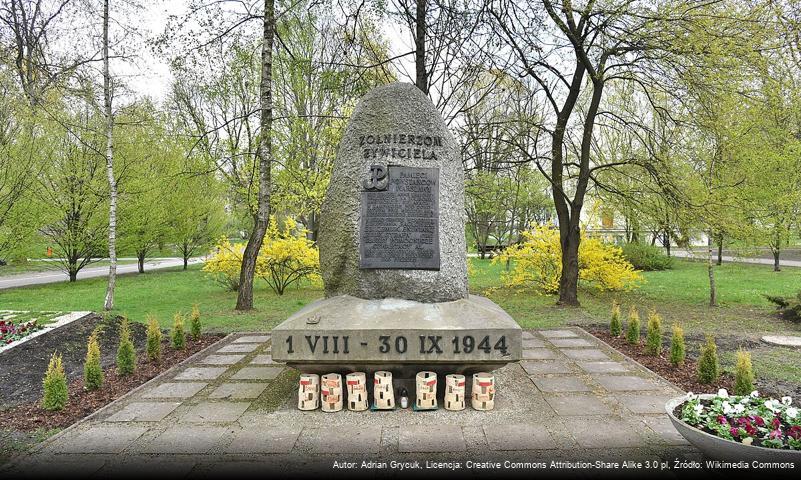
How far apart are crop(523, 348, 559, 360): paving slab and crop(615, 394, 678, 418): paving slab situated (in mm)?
1701

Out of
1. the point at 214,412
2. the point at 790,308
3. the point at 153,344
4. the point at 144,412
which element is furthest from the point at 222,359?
the point at 790,308

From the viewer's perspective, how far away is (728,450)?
3.28 meters

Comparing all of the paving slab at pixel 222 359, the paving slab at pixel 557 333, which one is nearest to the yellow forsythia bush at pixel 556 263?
the paving slab at pixel 557 333

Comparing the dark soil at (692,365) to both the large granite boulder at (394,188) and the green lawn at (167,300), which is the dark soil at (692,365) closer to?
the large granite boulder at (394,188)

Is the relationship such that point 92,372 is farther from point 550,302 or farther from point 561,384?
point 550,302

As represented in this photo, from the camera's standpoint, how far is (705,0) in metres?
9.74

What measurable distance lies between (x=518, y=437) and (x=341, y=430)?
161 cm

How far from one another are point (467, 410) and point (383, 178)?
9.07 feet

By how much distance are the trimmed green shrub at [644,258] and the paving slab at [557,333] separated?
569 inches

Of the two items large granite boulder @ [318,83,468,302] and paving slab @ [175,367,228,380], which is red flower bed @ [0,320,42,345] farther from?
large granite boulder @ [318,83,468,302]

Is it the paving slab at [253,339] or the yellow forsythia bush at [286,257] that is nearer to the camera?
the paving slab at [253,339]

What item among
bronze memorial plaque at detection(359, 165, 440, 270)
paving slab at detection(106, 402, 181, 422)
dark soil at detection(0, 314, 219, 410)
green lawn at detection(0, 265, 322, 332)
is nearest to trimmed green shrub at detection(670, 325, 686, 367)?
bronze memorial plaque at detection(359, 165, 440, 270)

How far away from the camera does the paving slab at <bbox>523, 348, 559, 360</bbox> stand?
6852mm

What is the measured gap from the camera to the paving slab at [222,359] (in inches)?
269
